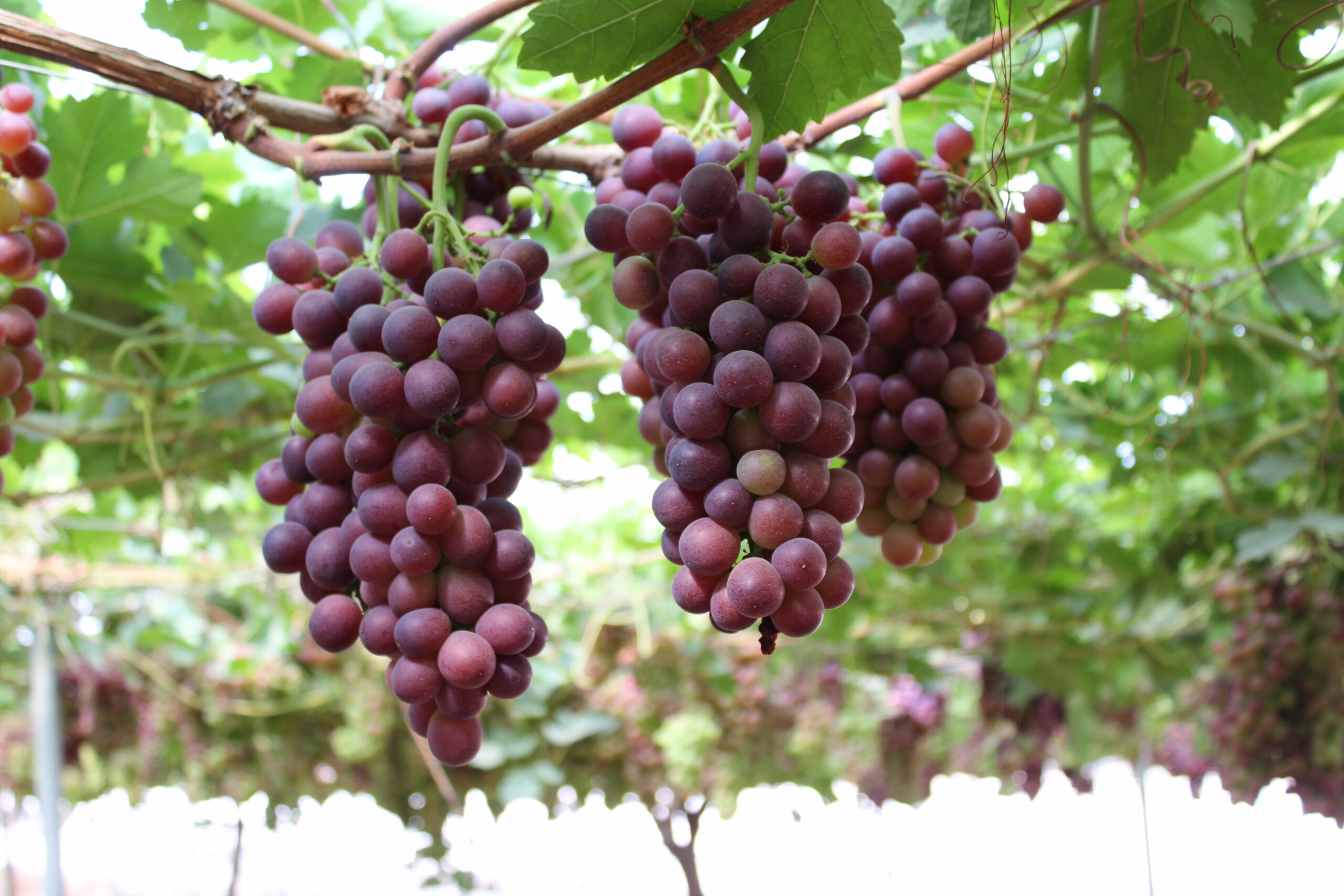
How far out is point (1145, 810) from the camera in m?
5.54

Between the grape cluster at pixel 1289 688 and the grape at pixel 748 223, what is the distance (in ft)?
6.69

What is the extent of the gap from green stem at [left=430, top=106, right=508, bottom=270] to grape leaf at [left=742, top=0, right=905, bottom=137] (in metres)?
0.19

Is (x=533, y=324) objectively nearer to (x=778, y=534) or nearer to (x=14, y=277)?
(x=778, y=534)

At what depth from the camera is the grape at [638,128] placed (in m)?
0.70

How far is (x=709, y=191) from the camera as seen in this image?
54 cm

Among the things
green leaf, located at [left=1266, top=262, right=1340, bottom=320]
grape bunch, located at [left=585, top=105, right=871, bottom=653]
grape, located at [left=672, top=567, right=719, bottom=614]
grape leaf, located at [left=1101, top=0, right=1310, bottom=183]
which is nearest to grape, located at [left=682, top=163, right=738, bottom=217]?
grape bunch, located at [left=585, top=105, right=871, bottom=653]

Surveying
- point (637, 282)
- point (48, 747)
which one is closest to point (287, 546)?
point (637, 282)

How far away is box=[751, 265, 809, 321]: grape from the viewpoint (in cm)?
53

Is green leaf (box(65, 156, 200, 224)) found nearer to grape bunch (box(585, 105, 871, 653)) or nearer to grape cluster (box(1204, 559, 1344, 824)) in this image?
grape bunch (box(585, 105, 871, 653))

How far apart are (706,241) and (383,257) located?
0.21 metres

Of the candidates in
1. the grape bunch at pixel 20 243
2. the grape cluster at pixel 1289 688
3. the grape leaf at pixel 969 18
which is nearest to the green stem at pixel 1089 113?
the grape leaf at pixel 969 18

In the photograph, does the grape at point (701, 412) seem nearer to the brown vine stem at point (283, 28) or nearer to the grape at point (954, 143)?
the grape at point (954, 143)

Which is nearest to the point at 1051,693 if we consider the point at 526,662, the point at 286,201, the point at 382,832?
the point at 286,201

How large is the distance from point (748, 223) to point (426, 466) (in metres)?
0.24
